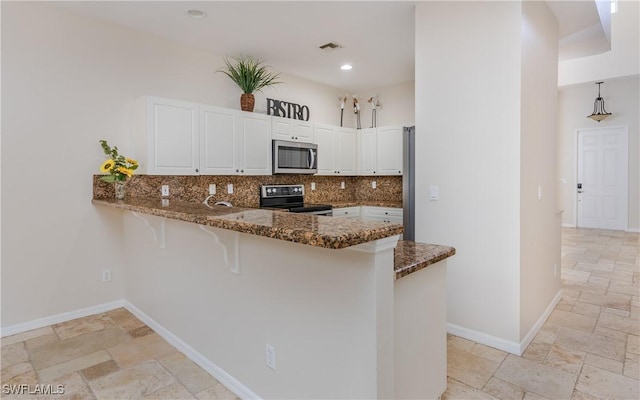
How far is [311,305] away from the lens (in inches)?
63.7

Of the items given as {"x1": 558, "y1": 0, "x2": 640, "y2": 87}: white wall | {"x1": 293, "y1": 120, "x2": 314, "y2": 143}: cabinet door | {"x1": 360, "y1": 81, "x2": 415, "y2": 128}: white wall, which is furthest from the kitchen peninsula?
{"x1": 558, "y1": 0, "x2": 640, "y2": 87}: white wall

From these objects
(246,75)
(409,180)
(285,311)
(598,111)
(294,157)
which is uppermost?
(598,111)

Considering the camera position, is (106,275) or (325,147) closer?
(106,275)

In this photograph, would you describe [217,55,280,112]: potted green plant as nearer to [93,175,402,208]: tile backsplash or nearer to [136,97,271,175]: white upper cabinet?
[136,97,271,175]: white upper cabinet

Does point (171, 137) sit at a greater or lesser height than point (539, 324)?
greater

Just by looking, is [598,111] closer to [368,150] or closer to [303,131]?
[368,150]

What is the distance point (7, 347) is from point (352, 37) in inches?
158

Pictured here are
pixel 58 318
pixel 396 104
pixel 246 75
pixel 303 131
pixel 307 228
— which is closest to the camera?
pixel 307 228

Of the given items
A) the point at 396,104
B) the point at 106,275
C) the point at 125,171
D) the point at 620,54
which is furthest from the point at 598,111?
the point at 106,275

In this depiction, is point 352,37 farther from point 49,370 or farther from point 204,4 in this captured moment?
point 49,370

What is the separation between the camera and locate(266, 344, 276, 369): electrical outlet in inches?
71.8

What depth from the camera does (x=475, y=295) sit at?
106 inches

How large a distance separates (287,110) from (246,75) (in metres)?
0.83

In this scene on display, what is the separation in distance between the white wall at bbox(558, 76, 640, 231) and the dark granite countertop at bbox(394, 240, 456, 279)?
311 inches
